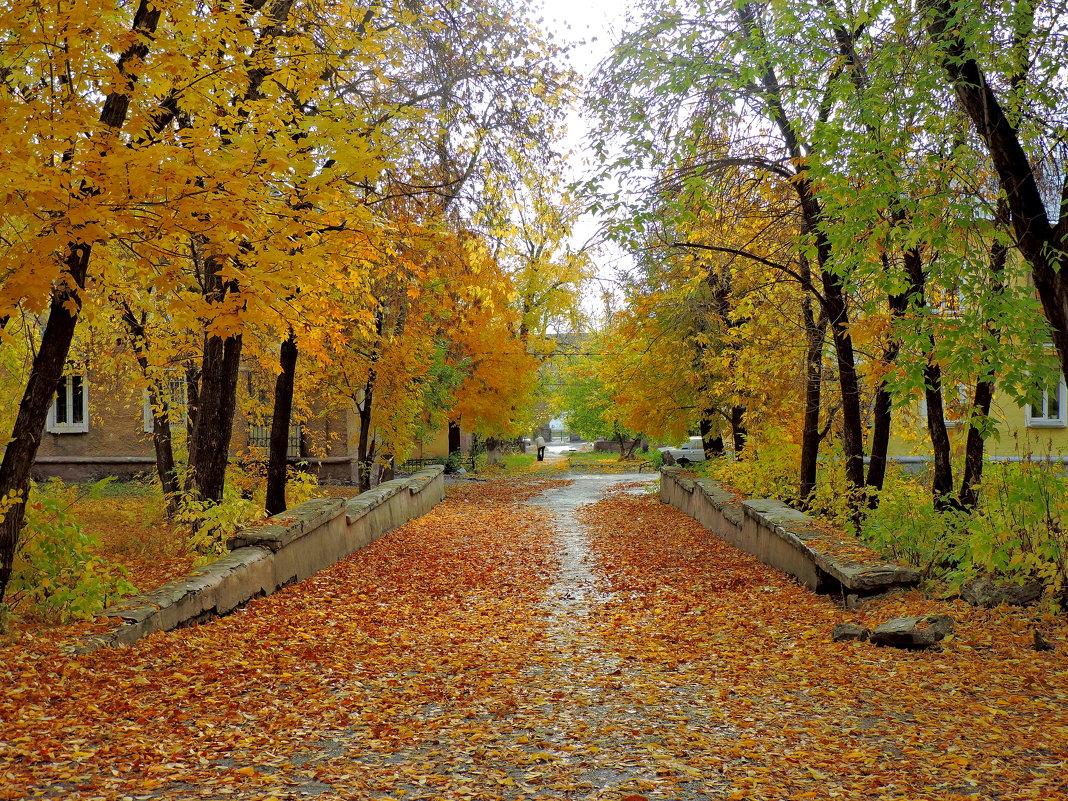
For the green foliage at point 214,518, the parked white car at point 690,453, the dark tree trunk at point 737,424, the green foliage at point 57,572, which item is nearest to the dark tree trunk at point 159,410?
the green foliage at point 214,518

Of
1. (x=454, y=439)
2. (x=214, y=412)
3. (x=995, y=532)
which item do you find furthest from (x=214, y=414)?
(x=454, y=439)

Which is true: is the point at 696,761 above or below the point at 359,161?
below

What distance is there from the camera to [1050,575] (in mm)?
6133

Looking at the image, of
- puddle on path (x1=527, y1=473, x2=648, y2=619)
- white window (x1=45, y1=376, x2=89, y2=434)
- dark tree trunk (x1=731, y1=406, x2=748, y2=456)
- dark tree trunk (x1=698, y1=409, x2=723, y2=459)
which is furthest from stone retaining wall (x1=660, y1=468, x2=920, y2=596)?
white window (x1=45, y1=376, x2=89, y2=434)

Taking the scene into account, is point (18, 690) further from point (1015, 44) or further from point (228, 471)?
point (228, 471)

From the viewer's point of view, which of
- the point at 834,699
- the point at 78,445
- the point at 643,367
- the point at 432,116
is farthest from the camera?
the point at 78,445

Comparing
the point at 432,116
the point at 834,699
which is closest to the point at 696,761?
the point at 834,699

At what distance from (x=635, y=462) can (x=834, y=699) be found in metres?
35.1

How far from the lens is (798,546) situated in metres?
8.84

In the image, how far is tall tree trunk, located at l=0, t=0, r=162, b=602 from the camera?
20.0 ft

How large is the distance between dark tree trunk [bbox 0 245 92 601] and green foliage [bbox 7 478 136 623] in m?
0.13

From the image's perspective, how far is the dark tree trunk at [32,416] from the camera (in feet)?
20.0

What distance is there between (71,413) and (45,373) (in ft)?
73.6

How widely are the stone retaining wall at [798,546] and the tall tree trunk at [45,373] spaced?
20.8ft
